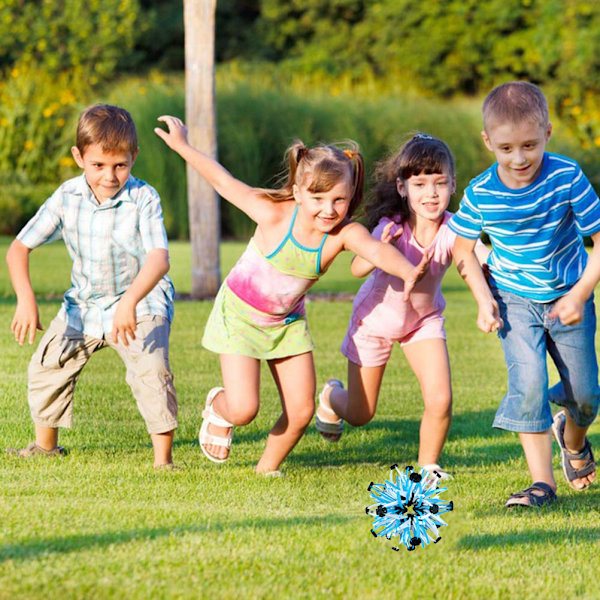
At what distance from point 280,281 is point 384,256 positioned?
563mm

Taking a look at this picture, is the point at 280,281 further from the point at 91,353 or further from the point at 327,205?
the point at 91,353

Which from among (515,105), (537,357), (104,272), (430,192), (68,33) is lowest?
(68,33)

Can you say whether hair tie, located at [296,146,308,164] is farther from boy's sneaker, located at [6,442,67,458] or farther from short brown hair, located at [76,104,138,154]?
boy's sneaker, located at [6,442,67,458]

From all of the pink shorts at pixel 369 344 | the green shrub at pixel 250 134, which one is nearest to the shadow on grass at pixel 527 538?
the pink shorts at pixel 369 344

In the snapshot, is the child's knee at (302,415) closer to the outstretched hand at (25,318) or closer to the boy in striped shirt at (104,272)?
the boy in striped shirt at (104,272)

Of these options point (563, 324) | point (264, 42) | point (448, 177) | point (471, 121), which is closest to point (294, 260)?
point (448, 177)

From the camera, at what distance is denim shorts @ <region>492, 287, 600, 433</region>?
4.79 m

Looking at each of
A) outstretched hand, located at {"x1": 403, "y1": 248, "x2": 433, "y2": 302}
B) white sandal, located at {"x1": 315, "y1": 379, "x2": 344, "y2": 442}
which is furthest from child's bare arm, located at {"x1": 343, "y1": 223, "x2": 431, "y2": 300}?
white sandal, located at {"x1": 315, "y1": 379, "x2": 344, "y2": 442}

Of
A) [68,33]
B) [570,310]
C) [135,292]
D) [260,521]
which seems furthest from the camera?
[68,33]

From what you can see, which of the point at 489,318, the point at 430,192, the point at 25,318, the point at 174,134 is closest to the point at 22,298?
the point at 25,318

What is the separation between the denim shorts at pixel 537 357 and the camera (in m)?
4.79

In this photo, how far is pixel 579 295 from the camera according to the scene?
452 centimetres

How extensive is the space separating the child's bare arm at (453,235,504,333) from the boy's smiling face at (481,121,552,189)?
38 centimetres

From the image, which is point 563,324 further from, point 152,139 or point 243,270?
point 152,139
